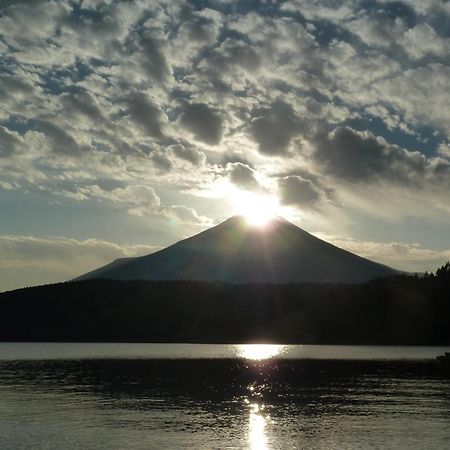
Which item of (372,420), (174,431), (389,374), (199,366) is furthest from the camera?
(199,366)

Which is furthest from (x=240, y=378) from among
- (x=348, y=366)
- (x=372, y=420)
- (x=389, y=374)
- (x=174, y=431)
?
(x=174, y=431)

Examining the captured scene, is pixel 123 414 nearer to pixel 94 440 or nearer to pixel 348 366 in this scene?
pixel 94 440

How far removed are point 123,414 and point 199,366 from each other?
71441 millimetres

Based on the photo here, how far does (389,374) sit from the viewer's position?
11019 cm

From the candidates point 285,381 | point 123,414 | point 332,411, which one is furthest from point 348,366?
point 123,414

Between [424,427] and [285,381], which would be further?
[285,381]

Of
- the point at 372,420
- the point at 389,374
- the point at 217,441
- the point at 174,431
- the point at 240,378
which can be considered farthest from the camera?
the point at 389,374

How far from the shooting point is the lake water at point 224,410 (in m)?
46.2

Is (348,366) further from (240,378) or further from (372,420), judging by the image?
(372,420)

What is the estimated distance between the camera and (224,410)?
62906mm

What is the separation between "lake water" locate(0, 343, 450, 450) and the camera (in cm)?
4622

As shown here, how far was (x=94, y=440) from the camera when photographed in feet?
152

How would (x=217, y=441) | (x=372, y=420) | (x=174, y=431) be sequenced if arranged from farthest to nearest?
1. (x=372, y=420)
2. (x=174, y=431)
3. (x=217, y=441)

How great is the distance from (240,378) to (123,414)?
44.4 meters
